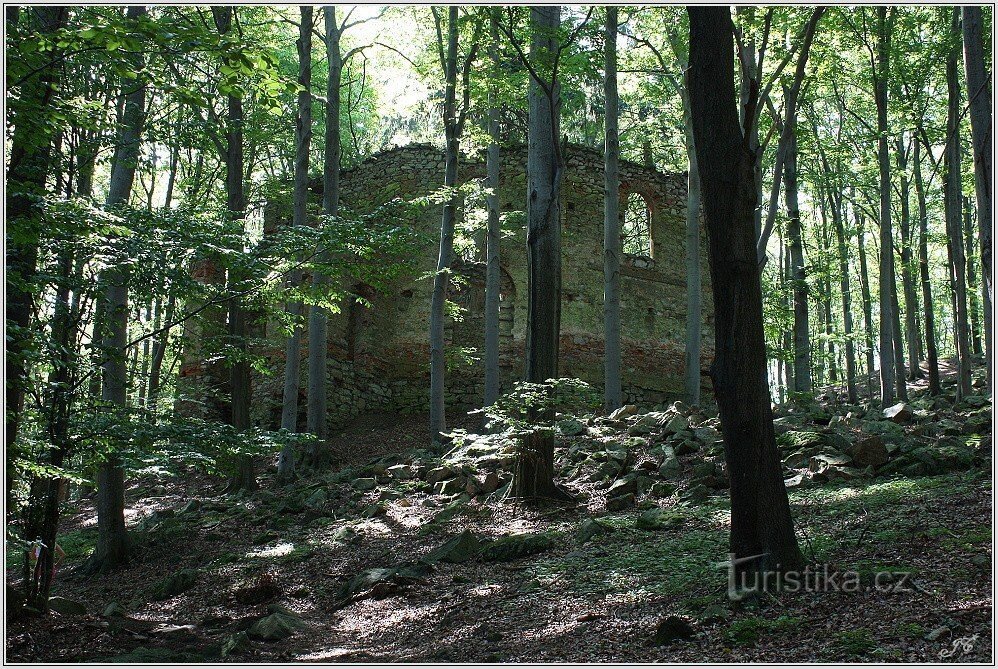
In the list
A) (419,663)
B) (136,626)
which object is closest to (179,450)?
(136,626)

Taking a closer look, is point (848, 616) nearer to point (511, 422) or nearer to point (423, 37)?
point (511, 422)

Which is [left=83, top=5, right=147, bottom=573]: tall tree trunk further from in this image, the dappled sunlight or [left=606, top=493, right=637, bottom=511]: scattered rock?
[left=606, top=493, right=637, bottom=511]: scattered rock

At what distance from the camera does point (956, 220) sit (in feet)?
41.3

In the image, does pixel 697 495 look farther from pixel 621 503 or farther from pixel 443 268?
pixel 443 268

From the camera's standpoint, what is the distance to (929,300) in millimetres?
17312

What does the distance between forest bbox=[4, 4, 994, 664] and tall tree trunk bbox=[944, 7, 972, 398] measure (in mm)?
82

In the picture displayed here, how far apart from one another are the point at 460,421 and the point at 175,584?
364 inches

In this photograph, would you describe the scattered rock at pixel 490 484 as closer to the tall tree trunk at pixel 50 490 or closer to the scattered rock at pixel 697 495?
the scattered rock at pixel 697 495

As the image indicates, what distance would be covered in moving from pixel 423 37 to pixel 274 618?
12.6m

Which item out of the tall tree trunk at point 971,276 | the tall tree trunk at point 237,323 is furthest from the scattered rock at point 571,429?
the tall tree trunk at point 971,276

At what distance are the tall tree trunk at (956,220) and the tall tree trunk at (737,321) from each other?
7.10m

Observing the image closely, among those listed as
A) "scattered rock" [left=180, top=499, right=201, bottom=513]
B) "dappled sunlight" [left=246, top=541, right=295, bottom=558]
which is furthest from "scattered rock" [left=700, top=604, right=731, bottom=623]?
"scattered rock" [left=180, top=499, right=201, bottom=513]

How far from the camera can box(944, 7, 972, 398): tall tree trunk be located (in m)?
11.1

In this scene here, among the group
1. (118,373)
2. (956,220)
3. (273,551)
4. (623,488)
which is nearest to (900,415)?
(623,488)
